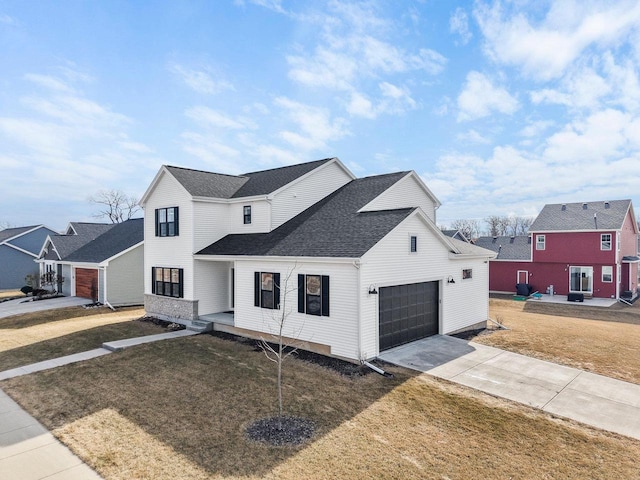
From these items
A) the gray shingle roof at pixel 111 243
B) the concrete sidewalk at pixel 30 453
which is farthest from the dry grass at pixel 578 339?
the gray shingle roof at pixel 111 243

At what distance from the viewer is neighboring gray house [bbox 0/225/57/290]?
36.1 m

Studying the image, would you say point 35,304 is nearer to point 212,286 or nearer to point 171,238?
point 171,238

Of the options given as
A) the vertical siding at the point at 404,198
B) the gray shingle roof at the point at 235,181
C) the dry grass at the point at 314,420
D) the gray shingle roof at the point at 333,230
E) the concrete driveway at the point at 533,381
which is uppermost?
the gray shingle roof at the point at 235,181

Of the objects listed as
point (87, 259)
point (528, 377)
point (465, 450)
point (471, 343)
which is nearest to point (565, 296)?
point (471, 343)

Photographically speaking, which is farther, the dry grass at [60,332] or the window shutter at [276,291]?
the window shutter at [276,291]

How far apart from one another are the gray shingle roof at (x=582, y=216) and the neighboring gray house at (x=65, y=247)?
125 feet

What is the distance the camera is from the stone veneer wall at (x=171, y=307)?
17047 mm

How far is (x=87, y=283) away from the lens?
2662 centimetres

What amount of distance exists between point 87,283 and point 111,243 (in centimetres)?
324

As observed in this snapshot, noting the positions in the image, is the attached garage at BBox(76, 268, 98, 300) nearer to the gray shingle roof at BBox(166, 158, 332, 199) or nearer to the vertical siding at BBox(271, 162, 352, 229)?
the gray shingle roof at BBox(166, 158, 332, 199)

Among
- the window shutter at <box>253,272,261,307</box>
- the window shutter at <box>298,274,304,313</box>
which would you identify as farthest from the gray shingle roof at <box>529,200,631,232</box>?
the window shutter at <box>253,272,261,307</box>

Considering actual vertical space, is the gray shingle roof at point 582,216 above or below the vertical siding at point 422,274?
above

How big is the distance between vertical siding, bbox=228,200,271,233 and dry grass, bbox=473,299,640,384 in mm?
10241

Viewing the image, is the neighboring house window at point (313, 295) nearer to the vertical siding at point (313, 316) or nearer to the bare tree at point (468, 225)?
the vertical siding at point (313, 316)
